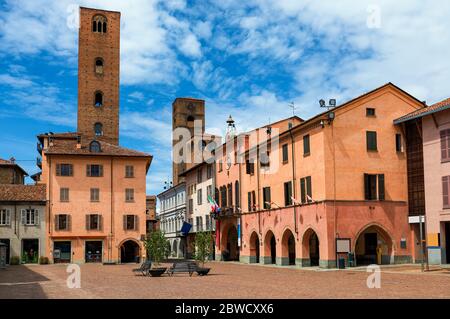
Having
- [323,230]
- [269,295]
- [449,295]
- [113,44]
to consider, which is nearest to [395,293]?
[449,295]

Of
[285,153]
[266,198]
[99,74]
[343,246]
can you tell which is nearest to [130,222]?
[266,198]

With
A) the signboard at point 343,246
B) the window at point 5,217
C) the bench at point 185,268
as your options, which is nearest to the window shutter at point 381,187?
the signboard at point 343,246

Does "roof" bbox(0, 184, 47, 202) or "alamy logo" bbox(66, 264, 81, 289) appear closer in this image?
"alamy logo" bbox(66, 264, 81, 289)

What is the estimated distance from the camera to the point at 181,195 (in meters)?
78.1

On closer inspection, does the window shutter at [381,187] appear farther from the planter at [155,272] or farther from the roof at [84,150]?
the roof at [84,150]

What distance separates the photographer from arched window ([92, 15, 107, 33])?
77.1m

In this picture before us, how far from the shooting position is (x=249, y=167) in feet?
169

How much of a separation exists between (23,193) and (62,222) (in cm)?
Result: 485

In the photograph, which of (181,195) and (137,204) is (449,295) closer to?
(137,204)

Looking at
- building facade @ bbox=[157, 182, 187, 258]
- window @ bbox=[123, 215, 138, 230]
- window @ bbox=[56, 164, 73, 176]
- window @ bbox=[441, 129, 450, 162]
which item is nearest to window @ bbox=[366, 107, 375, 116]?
window @ bbox=[441, 129, 450, 162]

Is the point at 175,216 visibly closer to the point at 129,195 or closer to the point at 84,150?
the point at 129,195

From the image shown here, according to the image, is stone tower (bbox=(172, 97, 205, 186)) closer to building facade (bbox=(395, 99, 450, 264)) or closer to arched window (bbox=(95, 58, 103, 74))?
arched window (bbox=(95, 58, 103, 74))

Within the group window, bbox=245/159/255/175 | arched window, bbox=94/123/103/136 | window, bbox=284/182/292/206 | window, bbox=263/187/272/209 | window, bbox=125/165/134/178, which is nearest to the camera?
window, bbox=284/182/292/206

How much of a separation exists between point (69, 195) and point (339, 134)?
93.5 ft
